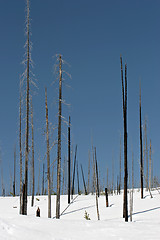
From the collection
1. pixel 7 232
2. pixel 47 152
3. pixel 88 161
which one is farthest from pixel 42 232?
pixel 88 161

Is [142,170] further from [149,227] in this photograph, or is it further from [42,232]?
[42,232]

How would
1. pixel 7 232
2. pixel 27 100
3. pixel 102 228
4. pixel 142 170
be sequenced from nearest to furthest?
1. pixel 7 232
2. pixel 102 228
3. pixel 27 100
4. pixel 142 170

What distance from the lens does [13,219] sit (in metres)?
8.80

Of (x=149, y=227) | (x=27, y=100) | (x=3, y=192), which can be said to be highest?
(x=27, y=100)

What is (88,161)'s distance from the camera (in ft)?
112

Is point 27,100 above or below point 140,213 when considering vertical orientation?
above

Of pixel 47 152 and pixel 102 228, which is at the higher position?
pixel 47 152

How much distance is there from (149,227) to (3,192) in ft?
96.8

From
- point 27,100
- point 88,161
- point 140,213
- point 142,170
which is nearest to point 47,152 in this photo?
point 27,100

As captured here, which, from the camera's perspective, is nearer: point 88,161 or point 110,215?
point 110,215

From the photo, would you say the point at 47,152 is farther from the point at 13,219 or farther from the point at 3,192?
the point at 3,192

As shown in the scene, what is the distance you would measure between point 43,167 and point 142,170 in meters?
15.2

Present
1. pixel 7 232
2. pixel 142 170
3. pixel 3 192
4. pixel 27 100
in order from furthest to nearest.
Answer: pixel 3 192, pixel 142 170, pixel 27 100, pixel 7 232

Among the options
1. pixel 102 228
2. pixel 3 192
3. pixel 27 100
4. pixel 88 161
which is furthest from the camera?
pixel 3 192
